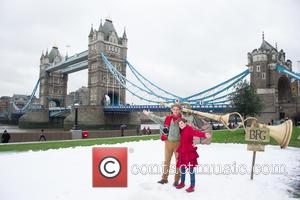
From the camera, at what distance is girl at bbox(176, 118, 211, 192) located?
475 cm

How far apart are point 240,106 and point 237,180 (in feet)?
47.6

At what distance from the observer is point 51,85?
259ft

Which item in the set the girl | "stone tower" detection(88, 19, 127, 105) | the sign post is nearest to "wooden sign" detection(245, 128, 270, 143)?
the sign post

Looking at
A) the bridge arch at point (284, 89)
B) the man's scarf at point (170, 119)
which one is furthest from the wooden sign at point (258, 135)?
the bridge arch at point (284, 89)

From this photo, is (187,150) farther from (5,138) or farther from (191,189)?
(5,138)

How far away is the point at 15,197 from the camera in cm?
427

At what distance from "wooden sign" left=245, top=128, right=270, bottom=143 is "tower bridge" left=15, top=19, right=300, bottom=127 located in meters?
25.2

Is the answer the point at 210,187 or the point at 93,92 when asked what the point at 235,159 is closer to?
the point at 210,187

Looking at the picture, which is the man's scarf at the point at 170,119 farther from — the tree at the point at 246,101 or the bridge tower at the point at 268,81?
the bridge tower at the point at 268,81

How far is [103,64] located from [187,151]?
180 ft

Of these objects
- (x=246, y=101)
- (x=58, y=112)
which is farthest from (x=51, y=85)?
(x=246, y=101)

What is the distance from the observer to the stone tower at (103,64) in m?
56.8

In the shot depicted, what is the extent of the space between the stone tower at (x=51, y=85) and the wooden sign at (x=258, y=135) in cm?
7822
